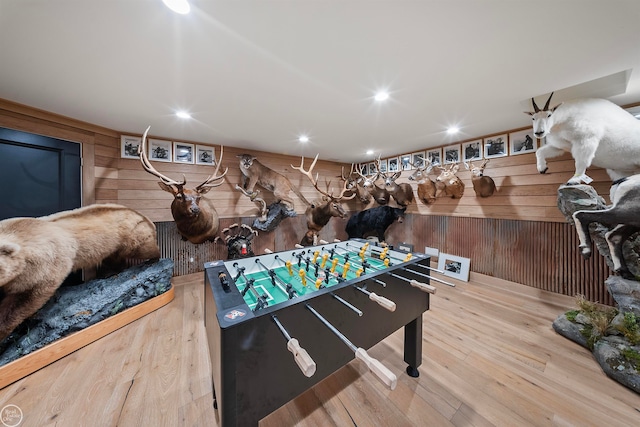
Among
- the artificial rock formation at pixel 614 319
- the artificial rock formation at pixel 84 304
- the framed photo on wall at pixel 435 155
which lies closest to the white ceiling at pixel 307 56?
Result: the artificial rock formation at pixel 614 319

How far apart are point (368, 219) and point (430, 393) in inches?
130

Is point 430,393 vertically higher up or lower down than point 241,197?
lower down

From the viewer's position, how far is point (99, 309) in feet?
6.60

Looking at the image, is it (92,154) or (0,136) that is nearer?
(0,136)

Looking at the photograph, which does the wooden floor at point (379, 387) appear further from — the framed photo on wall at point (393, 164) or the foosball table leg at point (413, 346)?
the framed photo on wall at point (393, 164)

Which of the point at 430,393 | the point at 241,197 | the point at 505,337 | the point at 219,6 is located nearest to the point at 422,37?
the point at 219,6

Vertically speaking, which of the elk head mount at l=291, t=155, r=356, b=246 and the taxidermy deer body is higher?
the taxidermy deer body

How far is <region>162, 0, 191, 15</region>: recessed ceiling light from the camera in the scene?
1.03m

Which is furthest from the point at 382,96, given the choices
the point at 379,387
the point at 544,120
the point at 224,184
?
the point at 224,184

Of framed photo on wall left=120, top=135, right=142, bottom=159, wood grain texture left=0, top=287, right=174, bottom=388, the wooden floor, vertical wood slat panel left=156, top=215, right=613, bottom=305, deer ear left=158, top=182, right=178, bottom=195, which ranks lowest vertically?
the wooden floor

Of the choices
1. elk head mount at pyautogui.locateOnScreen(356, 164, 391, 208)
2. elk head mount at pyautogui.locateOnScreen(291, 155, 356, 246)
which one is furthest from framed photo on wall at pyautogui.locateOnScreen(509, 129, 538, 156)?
elk head mount at pyautogui.locateOnScreen(291, 155, 356, 246)

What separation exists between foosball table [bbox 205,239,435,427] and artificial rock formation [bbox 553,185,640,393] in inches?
56.6

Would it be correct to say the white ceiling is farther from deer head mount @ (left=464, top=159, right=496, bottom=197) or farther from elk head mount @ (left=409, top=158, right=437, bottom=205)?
elk head mount @ (left=409, top=158, right=437, bottom=205)

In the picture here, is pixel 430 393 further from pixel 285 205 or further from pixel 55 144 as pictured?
pixel 55 144
